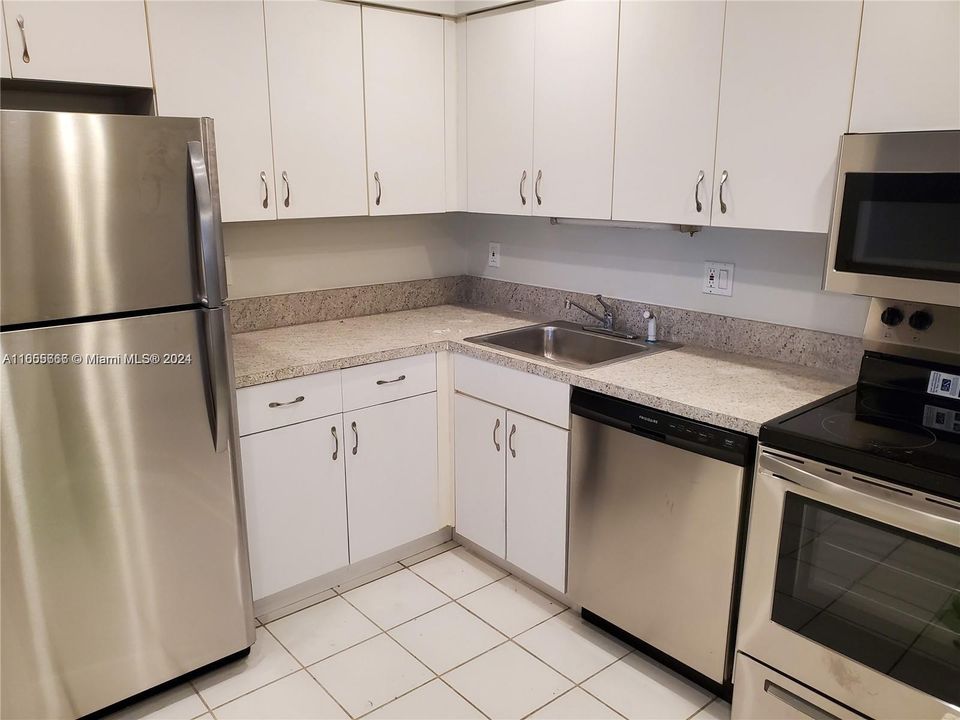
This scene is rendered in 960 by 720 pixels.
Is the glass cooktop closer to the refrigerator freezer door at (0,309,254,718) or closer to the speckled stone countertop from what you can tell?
the speckled stone countertop

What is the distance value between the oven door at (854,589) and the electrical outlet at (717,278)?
87 centimetres

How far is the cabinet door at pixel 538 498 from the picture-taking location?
241 centimetres

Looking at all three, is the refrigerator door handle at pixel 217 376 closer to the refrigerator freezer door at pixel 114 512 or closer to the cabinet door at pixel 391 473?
the refrigerator freezer door at pixel 114 512

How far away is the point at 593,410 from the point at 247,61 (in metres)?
1.63

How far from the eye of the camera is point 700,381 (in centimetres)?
215

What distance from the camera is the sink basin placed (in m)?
2.69

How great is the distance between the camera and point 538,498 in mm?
2508

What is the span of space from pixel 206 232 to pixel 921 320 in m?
1.92

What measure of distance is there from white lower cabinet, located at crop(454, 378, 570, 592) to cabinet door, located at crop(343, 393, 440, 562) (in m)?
0.13

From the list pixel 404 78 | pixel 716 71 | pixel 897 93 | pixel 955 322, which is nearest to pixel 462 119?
pixel 404 78

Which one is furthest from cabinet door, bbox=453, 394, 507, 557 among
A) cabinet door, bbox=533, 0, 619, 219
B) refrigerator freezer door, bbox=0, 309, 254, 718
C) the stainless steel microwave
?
the stainless steel microwave

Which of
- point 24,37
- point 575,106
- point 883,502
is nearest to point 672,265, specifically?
point 575,106

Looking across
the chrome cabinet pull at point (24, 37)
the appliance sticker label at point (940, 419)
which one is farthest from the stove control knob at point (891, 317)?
the chrome cabinet pull at point (24, 37)

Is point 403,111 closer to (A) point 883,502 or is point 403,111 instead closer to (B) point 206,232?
(B) point 206,232
